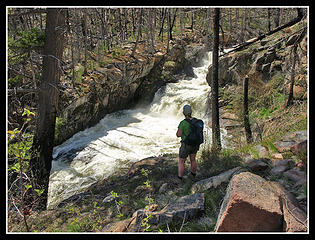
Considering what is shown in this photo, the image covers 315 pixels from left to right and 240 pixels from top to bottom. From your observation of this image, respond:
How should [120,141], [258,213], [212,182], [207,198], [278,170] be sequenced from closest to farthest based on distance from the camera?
[258,213], [207,198], [278,170], [212,182], [120,141]

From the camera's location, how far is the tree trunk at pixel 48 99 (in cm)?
496

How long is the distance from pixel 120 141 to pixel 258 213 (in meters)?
10.8

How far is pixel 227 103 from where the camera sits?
1557 centimetres

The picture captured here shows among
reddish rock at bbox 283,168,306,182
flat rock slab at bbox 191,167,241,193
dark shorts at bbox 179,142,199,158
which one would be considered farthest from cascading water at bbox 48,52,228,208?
reddish rock at bbox 283,168,306,182

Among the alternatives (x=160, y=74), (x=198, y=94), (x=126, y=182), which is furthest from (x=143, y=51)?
(x=126, y=182)

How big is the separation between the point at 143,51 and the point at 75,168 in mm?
14140

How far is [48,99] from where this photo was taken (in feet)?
16.9

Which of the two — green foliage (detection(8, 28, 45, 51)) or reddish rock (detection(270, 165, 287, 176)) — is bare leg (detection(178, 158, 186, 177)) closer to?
reddish rock (detection(270, 165, 287, 176))

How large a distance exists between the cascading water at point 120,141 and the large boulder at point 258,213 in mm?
4854

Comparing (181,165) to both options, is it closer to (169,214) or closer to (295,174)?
(169,214)

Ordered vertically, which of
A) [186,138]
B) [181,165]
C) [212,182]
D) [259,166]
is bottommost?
[212,182]

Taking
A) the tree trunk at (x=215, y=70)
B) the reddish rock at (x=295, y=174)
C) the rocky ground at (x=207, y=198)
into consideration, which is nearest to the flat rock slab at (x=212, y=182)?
the rocky ground at (x=207, y=198)

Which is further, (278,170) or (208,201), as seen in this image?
(278,170)

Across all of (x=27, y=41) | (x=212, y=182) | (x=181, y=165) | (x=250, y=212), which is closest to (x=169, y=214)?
(x=250, y=212)
